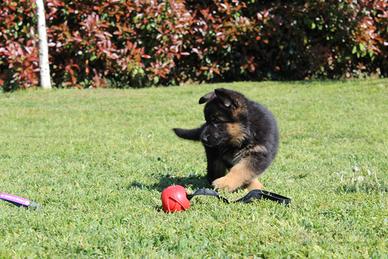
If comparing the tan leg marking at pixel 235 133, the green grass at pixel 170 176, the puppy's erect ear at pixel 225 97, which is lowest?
the green grass at pixel 170 176

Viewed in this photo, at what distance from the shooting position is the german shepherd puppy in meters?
5.18

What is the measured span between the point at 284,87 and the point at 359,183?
6.89 m

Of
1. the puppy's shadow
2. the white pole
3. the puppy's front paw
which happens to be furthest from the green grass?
the white pole

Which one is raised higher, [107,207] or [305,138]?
[107,207]

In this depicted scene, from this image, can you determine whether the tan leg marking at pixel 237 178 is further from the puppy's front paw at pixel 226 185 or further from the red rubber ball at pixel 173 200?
the red rubber ball at pixel 173 200

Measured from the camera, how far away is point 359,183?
5.29m

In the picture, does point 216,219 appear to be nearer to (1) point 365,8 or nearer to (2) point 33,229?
(2) point 33,229

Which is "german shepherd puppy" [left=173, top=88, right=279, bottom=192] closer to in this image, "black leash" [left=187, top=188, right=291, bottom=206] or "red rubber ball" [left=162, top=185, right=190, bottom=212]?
"black leash" [left=187, top=188, right=291, bottom=206]

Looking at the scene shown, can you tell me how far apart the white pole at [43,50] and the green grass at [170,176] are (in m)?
0.51

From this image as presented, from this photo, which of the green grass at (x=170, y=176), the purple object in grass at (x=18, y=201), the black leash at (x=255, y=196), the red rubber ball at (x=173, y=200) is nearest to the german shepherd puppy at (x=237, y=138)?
the green grass at (x=170, y=176)

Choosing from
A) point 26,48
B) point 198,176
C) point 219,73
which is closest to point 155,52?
point 219,73

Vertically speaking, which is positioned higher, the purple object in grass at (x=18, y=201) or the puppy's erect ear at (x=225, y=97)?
the puppy's erect ear at (x=225, y=97)

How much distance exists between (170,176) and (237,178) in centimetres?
106

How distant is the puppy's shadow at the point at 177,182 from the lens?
5.53 metres
